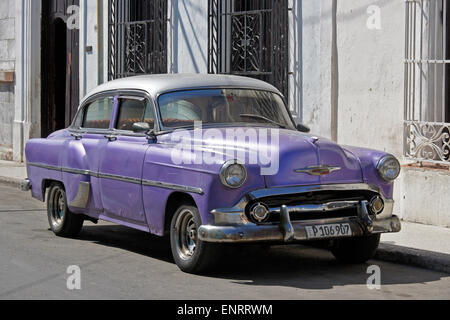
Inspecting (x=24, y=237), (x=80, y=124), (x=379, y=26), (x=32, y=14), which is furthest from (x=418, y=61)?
(x=32, y=14)

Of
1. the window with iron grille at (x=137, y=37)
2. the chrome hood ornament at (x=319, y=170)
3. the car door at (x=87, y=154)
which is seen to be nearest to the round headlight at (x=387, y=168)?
the chrome hood ornament at (x=319, y=170)

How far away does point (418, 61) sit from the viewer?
11352 mm

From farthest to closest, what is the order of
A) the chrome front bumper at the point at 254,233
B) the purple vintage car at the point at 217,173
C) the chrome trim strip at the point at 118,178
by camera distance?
the chrome trim strip at the point at 118,178, the purple vintage car at the point at 217,173, the chrome front bumper at the point at 254,233

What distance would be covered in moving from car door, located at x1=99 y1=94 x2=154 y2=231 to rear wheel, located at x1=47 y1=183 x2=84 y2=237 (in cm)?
99

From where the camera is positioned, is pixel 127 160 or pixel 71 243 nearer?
pixel 127 160

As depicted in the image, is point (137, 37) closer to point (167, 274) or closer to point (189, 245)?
point (189, 245)

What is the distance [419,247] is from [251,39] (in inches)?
235

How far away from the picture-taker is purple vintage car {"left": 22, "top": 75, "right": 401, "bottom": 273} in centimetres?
772

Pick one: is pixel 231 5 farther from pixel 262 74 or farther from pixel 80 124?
pixel 80 124

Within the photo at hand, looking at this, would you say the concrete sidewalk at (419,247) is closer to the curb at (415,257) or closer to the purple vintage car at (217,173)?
the curb at (415,257)

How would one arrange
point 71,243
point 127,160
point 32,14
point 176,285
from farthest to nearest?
point 32,14 < point 71,243 < point 127,160 < point 176,285

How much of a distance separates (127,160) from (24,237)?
1.92 meters

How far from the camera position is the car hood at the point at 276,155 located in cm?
779

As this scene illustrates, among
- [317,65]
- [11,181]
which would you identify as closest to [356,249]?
[317,65]
